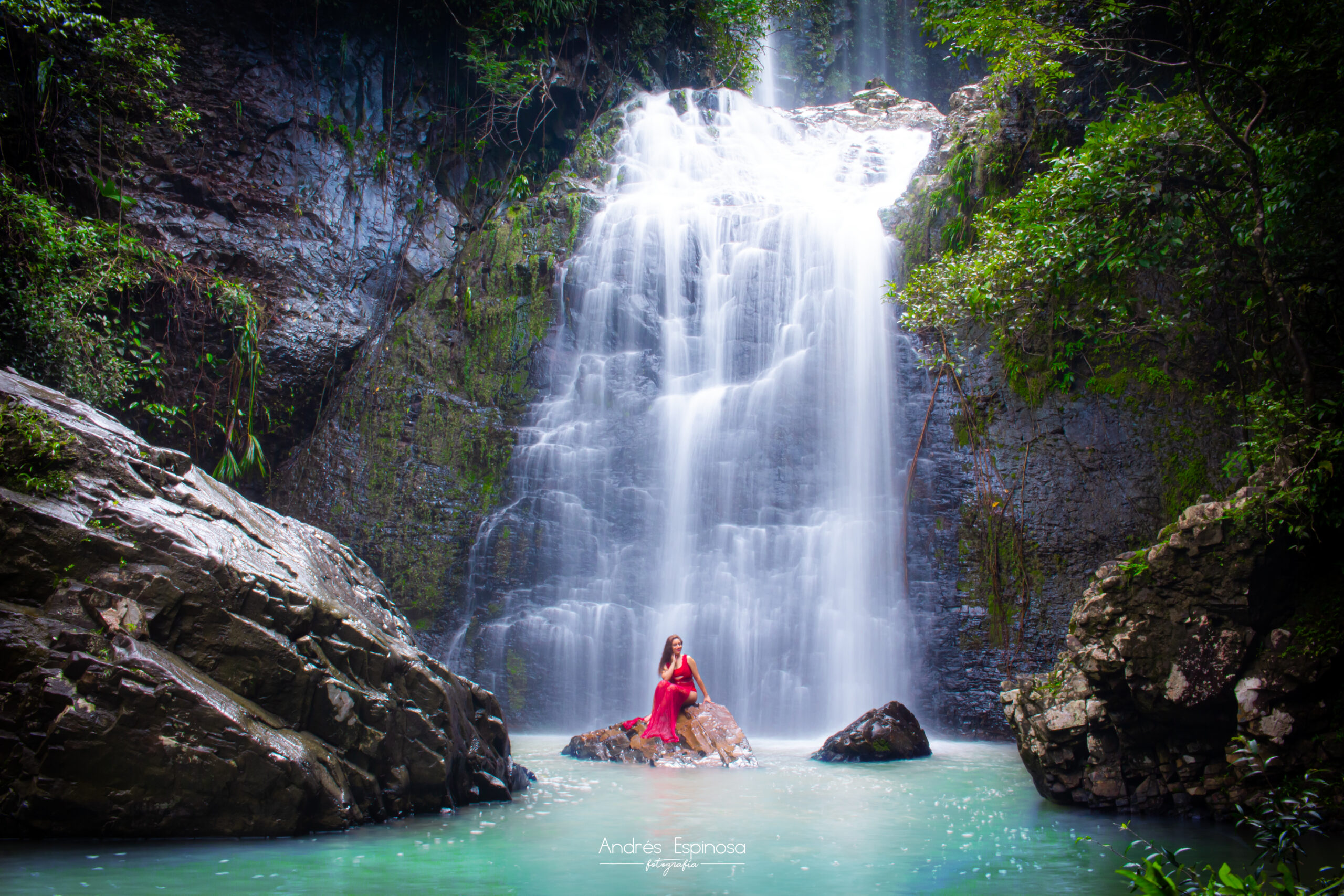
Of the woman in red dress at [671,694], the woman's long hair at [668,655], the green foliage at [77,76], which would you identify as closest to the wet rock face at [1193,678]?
the woman in red dress at [671,694]

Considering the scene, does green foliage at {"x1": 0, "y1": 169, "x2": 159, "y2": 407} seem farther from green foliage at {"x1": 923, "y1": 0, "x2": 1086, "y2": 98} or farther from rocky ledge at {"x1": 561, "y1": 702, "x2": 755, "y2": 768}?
green foliage at {"x1": 923, "y1": 0, "x2": 1086, "y2": 98}

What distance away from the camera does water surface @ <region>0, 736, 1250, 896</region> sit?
4031 mm

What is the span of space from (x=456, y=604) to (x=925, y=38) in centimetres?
2836

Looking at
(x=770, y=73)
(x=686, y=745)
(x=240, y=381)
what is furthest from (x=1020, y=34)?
(x=770, y=73)

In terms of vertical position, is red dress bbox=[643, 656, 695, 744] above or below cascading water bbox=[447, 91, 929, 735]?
below

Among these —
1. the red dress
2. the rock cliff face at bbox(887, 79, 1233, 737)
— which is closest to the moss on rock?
the red dress

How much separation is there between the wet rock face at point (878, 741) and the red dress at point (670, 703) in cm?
165

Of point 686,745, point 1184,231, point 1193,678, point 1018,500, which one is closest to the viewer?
point 1193,678

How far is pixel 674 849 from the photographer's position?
16.0 ft

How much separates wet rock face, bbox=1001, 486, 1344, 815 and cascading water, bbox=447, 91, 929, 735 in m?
4.94

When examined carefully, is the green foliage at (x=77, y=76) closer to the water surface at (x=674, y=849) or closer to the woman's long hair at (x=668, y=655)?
the woman's long hair at (x=668, y=655)

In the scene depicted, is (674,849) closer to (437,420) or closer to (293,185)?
(437,420)

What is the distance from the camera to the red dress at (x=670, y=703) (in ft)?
28.6

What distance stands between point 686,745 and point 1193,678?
4.97 m
